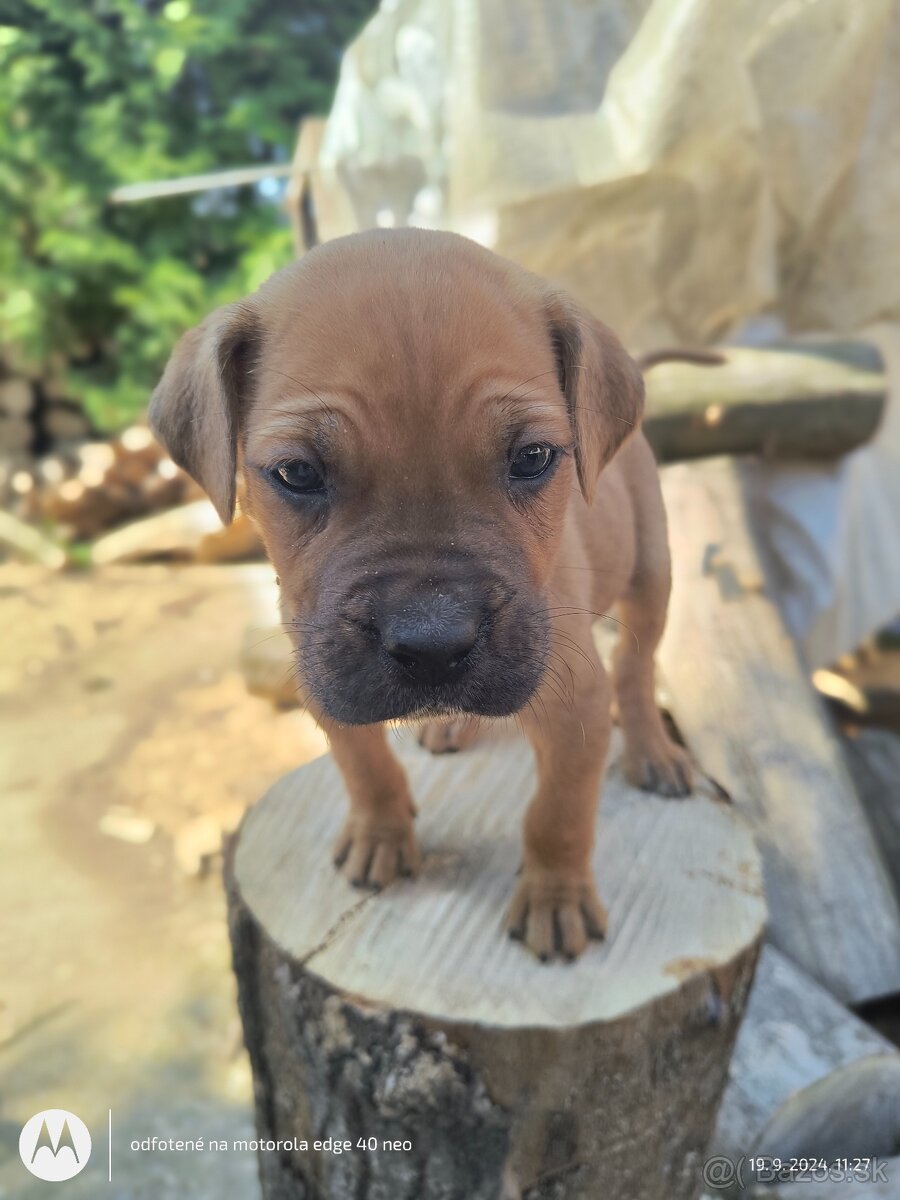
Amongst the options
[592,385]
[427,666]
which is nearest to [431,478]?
[427,666]

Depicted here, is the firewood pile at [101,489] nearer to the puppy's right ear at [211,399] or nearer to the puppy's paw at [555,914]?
the puppy's right ear at [211,399]

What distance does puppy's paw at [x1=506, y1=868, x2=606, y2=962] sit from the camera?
2037 millimetres

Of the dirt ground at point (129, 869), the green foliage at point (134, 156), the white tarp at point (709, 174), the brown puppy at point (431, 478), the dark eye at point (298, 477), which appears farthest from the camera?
the green foliage at point (134, 156)

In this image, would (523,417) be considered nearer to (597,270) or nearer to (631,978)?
(631,978)

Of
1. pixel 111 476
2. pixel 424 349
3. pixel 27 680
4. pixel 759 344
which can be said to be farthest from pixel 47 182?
pixel 424 349

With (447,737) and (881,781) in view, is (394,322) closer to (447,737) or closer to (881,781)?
(447,737)

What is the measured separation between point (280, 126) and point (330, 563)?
952 cm

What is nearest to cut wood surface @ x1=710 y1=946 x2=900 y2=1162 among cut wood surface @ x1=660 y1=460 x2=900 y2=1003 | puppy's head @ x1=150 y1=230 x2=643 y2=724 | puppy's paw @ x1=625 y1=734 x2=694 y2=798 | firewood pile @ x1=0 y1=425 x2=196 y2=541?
cut wood surface @ x1=660 y1=460 x2=900 y2=1003

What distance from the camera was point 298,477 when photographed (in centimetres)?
183

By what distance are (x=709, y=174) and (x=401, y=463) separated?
3967 millimetres

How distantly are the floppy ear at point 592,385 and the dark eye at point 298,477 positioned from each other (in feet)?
1.82

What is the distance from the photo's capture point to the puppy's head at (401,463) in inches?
65.1

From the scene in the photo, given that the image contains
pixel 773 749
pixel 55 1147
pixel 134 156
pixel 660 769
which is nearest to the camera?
pixel 660 769

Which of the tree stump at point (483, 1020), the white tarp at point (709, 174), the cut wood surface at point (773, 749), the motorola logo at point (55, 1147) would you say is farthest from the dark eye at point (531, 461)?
the white tarp at point (709, 174)
